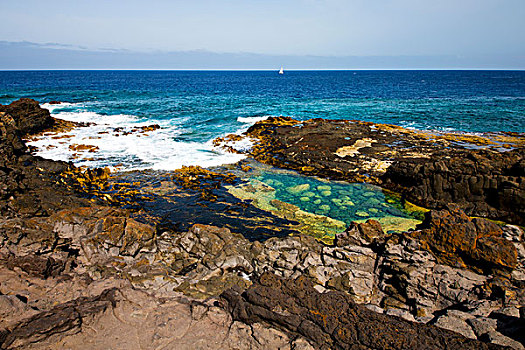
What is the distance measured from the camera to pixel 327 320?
19.4 ft

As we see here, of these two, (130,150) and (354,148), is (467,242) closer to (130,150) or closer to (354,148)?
(354,148)

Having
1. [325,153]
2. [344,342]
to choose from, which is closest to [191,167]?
[325,153]

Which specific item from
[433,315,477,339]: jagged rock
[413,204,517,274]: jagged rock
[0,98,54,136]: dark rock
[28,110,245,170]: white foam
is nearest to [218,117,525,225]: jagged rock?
[28,110,245,170]: white foam

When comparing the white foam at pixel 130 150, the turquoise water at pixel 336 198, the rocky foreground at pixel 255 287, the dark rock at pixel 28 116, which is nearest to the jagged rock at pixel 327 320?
the rocky foreground at pixel 255 287

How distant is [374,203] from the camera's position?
1534cm

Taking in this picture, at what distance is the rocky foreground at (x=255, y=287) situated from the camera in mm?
5660

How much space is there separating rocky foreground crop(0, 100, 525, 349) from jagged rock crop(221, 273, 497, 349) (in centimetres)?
2

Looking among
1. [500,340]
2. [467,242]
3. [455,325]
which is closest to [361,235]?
[467,242]

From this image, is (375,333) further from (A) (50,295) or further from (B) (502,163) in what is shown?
(B) (502,163)

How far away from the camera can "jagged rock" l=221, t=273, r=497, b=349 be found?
5.38 m

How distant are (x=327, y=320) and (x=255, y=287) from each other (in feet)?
5.57

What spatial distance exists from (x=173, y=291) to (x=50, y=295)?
256 cm

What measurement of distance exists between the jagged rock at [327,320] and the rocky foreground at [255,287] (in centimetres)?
2

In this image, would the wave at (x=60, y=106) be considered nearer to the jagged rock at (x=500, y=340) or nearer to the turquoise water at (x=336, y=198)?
the turquoise water at (x=336, y=198)
